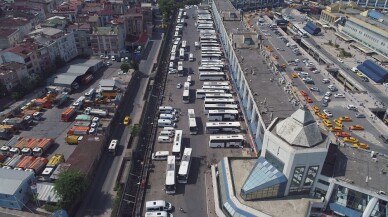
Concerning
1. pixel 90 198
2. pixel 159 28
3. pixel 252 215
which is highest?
pixel 159 28

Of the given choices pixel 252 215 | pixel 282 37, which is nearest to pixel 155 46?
pixel 282 37

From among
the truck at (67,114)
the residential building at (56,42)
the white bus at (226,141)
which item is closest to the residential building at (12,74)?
the residential building at (56,42)

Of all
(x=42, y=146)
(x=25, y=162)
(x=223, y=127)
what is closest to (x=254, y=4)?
(x=223, y=127)

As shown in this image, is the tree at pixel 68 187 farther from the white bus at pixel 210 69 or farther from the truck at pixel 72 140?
the white bus at pixel 210 69

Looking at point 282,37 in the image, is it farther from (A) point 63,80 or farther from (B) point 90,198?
(B) point 90,198

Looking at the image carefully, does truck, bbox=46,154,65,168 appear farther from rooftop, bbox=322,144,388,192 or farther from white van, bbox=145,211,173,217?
rooftop, bbox=322,144,388,192

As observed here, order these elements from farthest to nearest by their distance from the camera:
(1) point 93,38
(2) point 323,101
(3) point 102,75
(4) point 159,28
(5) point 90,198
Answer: (4) point 159,28 → (1) point 93,38 → (3) point 102,75 → (2) point 323,101 → (5) point 90,198
